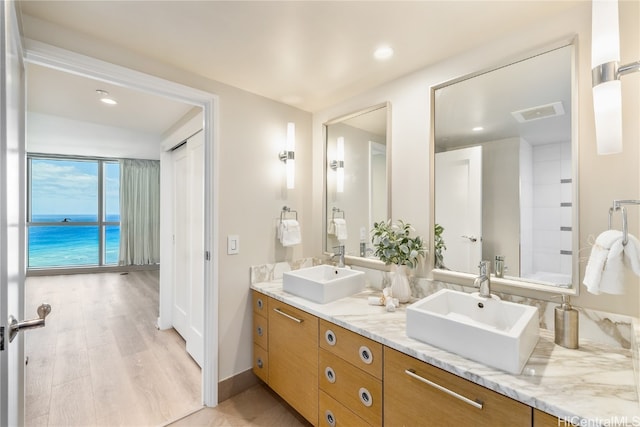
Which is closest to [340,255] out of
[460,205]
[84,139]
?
[460,205]

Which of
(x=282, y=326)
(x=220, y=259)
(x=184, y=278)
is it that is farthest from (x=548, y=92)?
(x=184, y=278)

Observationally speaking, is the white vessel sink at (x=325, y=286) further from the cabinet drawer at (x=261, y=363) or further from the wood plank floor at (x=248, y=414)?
the wood plank floor at (x=248, y=414)

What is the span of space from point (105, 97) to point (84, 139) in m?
2.78

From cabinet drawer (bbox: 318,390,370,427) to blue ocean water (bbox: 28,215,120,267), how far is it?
6.27 m

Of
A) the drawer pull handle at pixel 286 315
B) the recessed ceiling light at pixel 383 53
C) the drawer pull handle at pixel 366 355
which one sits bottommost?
the drawer pull handle at pixel 366 355

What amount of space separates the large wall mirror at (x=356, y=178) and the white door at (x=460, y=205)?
0.37 metres

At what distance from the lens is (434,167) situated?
1.73m

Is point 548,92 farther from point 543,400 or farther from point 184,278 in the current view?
point 184,278

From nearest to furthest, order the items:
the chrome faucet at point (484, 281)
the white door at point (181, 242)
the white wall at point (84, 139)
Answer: the chrome faucet at point (484, 281) → the white door at point (181, 242) → the white wall at point (84, 139)

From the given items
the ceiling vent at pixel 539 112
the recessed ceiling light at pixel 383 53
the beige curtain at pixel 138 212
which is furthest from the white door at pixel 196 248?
the beige curtain at pixel 138 212

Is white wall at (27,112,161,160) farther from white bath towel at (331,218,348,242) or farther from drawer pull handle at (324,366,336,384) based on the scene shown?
drawer pull handle at (324,366,336,384)

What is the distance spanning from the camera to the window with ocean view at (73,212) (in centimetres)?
565

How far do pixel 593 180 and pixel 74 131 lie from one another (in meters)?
5.21

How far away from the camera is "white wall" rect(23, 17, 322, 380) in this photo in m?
1.99
